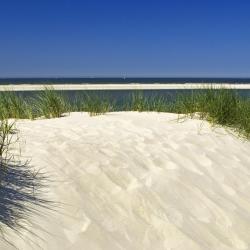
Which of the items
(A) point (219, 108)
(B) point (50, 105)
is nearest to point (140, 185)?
(A) point (219, 108)

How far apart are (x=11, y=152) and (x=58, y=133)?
1028 millimetres

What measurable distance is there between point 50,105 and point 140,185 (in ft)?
12.2

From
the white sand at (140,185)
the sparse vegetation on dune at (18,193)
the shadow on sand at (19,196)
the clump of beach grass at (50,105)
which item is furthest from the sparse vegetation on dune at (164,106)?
the shadow on sand at (19,196)

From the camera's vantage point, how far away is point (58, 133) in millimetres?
5844

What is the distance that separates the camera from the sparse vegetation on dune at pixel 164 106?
713 centimetres

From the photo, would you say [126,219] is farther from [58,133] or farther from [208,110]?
[208,110]

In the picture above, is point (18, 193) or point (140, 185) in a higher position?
point (18, 193)

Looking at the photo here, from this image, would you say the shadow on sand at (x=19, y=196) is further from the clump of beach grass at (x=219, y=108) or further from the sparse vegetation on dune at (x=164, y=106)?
the clump of beach grass at (x=219, y=108)

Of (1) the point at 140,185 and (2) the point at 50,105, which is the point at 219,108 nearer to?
(2) the point at 50,105

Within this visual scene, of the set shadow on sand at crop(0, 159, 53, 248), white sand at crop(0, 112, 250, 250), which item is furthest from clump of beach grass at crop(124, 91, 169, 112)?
shadow on sand at crop(0, 159, 53, 248)

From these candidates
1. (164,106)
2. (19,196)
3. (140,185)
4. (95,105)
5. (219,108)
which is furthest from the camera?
(164,106)

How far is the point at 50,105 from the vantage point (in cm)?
798

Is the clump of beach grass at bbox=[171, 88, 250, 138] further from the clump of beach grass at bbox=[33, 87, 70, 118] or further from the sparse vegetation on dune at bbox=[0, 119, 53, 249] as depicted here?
the sparse vegetation on dune at bbox=[0, 119, 53, 249]

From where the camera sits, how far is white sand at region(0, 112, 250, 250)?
149 inches
